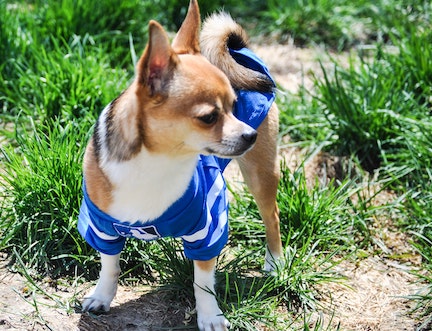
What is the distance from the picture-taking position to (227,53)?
10.2ft

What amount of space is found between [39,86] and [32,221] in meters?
1.15

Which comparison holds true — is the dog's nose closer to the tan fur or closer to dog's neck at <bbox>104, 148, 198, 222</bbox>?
dog's neck at <bbox>104, 148, 198, 222</bbox>

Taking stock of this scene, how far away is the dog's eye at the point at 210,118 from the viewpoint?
8.55 ft

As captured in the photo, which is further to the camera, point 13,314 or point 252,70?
point 252,70

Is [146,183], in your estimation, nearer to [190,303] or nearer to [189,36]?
[189,36]

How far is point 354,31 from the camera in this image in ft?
19.5

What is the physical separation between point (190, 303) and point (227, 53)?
3.88 ft

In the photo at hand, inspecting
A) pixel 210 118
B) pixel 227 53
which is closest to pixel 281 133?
pixel 227 53

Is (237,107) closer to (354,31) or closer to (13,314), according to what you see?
(13,314)

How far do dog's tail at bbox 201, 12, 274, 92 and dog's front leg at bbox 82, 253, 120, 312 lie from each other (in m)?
0.96

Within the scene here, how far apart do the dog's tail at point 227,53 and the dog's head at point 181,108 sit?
39 cm

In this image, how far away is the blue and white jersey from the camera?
2.79 metres

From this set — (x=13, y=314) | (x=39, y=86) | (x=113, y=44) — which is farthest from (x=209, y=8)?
(x=13, y=314)

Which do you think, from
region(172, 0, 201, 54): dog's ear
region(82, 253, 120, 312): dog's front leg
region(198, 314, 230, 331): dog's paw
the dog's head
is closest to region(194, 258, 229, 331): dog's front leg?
region(198, 314, 230, 331): dog's paw
